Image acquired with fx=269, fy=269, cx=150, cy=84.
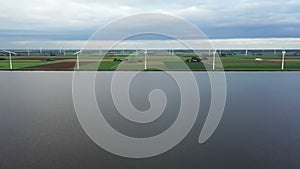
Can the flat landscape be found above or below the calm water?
above

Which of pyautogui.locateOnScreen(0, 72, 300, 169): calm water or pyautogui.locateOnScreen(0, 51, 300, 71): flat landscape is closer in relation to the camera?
pyautogui.locateOnScreen(0, 72, 300, 169): calm water

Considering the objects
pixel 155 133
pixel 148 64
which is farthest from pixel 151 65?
pixel 155 133

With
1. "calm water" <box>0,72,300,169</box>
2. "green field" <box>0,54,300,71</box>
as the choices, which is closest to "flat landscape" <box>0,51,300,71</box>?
"green field" <box>0,54,300,71</box>

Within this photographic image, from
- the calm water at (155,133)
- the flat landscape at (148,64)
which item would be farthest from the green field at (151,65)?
the calm water at (155,133)

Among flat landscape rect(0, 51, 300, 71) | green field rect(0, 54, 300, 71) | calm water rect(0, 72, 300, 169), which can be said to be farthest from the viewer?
green field rect(0, 54, 300, 71)

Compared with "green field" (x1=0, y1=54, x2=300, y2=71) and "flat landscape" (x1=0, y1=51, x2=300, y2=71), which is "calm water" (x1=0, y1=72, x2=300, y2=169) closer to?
"flat landscape" (x1=0, y1=51, x2=300, y2=71)

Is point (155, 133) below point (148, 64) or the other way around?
below

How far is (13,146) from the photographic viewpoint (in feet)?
12.8

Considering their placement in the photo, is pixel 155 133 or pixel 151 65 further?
pixel 151 65

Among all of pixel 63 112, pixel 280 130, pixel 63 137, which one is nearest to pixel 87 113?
pixel 63 112

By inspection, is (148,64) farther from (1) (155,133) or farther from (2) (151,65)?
(1) (155,133)

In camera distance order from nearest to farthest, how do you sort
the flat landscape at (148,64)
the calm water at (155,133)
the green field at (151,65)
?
the calm water at (155,133) → the flat landscape at (148,64) → the green field at (151,65)

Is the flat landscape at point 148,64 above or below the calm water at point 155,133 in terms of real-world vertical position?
above

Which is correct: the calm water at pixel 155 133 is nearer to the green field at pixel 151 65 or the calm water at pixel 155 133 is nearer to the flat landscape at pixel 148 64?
the flat landscape at pixel 148 64
